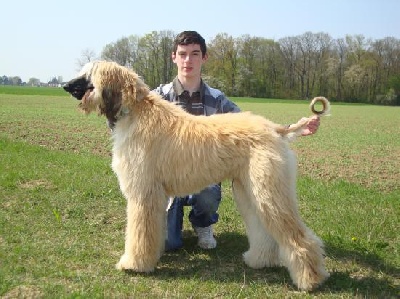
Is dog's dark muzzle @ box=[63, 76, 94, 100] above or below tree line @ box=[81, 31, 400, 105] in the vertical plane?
below

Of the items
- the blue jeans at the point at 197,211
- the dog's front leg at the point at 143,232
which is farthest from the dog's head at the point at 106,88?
the blue jeans at the point at 197,211

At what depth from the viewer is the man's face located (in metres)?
4.23

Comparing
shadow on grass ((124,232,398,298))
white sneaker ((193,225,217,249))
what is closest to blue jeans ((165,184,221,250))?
white sneaker ((193,225,217,249))

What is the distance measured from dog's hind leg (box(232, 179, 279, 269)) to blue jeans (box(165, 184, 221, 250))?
683mm

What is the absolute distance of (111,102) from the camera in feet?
12.0

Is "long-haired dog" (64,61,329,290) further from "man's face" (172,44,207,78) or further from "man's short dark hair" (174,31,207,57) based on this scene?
"man's short dark hair" (174,31,207,57)

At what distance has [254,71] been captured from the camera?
6800cm

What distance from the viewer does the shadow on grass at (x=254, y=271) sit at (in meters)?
3.55

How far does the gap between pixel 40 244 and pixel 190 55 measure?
98.0 inches

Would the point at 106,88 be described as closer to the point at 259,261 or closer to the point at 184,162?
the point at 184,162

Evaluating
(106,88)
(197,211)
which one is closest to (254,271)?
(197,211)

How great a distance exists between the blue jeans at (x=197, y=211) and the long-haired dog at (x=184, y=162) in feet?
2.50

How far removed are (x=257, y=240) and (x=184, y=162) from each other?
1066 mm

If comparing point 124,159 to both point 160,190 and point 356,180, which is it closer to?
point 160,190
